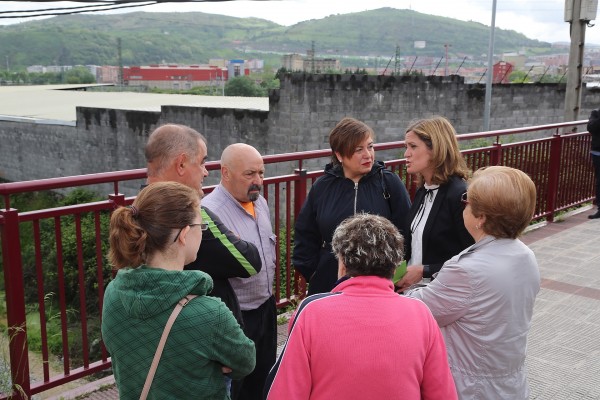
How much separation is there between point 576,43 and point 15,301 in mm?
11135

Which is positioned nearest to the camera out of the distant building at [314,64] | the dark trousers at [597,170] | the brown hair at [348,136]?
the brown hair at [348,136]

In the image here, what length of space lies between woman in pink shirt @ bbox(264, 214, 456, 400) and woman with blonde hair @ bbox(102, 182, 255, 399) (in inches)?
8.0

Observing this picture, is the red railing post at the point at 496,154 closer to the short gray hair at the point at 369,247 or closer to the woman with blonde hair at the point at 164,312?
the short gray hair at the point at 369,247

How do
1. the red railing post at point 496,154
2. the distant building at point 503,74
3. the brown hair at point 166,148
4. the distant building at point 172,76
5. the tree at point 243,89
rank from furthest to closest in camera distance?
the distant building at point 172,76 → the tree at point 243,89 → the distant building at point 503,74 → the red railing post at point 496,154 → the brown hair at point 166,148

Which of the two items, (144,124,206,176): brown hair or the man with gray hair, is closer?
the man with gray hair

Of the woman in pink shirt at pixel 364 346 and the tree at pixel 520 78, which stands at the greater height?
the tree at pixel 520 78

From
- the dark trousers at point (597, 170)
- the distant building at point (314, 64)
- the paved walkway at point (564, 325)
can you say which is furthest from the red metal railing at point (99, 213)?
the distant building at point (314, 64)

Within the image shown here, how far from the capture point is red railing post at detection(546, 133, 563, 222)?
7961mm

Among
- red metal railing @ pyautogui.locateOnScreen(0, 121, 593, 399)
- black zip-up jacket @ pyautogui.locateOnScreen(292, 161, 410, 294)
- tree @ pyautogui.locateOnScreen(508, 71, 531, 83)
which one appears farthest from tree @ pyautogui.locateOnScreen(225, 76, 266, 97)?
black zip-up jacket @ pyautogui.locateOnScreen(292, 161, 410, 294)

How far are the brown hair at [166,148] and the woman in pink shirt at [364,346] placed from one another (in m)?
1.04

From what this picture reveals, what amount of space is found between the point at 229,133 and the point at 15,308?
14.9 m

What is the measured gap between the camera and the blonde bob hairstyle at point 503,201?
2434 mm

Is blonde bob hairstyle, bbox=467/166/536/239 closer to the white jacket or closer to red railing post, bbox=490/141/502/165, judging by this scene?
the white jacket

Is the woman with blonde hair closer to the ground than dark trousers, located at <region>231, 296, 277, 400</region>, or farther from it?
farther from it
